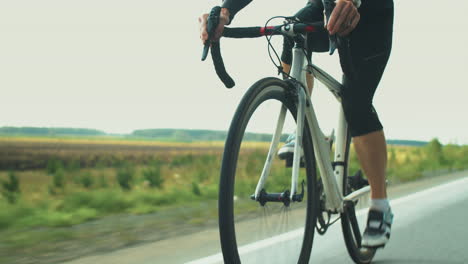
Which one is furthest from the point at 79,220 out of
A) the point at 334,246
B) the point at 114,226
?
the point at 334,246

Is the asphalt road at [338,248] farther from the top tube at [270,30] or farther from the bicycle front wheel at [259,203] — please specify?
the top tube at [270,30]

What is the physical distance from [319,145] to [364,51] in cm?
55

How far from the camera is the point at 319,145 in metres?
3.19

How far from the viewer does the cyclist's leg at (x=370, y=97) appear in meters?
3.32

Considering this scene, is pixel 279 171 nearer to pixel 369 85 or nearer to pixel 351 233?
pixel 369 85

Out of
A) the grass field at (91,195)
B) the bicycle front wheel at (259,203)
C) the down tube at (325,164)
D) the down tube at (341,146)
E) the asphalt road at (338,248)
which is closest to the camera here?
the bicycle front wheel at (259,203)

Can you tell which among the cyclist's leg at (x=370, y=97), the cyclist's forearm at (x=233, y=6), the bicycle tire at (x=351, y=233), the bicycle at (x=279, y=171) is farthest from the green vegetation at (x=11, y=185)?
the cyclist's forearm at (x=233, y=6)

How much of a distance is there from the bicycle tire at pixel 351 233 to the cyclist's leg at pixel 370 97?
0.13m

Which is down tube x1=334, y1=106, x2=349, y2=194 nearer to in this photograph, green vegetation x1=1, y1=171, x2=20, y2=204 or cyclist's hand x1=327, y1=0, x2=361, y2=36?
cyclist's hand x1=327, y1=0, x2=361, y2=36

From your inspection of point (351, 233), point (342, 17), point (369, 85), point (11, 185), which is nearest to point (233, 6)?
point (342, 17)

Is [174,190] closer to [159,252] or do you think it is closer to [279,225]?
[159,252]

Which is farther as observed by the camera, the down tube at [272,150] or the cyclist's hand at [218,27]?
the cyclist's hand at [218,27]

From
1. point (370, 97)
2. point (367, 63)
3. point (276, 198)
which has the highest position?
point (367, 63)

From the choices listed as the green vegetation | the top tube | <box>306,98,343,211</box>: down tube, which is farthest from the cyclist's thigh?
the green vegetation
